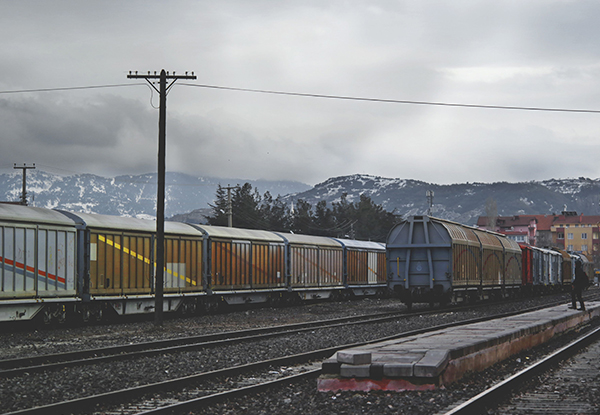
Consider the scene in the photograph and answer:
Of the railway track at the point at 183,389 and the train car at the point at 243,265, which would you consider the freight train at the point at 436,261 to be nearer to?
the train car at the point at 243,265

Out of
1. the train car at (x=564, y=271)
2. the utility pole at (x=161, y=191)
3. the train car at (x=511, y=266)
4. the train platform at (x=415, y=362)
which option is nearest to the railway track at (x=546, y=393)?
the train platform at (x=415, y=362)

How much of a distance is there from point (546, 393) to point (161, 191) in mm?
14664

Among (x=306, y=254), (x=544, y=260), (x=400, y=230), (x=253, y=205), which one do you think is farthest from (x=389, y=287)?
(x=253, y=205)

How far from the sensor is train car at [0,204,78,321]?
18312 millimetres

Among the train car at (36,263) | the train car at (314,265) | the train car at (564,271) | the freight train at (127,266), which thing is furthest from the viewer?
the train car at (564,271)

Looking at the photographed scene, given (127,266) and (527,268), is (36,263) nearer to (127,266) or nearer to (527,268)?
(127,266)

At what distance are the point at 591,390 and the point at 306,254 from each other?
83.4 ft

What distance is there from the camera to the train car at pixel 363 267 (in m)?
40.1

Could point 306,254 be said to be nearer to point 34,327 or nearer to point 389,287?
point 389,287

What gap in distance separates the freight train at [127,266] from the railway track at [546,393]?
13107 millimetres

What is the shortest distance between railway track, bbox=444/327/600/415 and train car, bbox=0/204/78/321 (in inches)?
515

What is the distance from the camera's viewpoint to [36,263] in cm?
1930

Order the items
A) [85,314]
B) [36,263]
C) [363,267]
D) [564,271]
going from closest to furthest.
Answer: [36,263]
[85,314]
[363,267]
[564,271]

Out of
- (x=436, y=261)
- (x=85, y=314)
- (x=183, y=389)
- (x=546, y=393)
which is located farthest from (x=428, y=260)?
(x=183, y=389)
